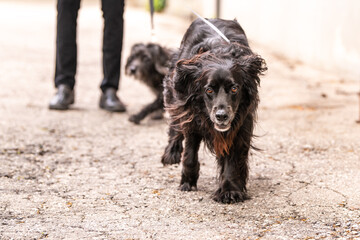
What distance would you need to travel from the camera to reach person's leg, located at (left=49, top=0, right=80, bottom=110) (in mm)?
5477

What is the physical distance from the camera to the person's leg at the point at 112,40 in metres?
5.53

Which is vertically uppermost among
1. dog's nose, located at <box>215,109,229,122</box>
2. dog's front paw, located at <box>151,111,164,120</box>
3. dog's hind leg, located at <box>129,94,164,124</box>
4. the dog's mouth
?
dog's nose, located at <box>215,109,229,122</box>

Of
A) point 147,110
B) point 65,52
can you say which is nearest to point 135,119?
point 147,110

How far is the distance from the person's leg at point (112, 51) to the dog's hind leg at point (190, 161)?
2.32 m

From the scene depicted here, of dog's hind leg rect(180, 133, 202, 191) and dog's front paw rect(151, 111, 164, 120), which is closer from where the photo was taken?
dog's hind leg rect(180, 133, 202, 191)

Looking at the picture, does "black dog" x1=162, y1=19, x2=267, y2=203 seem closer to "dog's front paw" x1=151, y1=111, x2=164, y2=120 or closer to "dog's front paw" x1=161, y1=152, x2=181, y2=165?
"dog's front paw" x1=161, y1=152, x2=181, y2=165

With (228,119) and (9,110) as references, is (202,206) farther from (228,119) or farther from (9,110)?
(9,110)

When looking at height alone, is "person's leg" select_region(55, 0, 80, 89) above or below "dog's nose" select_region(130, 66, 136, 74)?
above

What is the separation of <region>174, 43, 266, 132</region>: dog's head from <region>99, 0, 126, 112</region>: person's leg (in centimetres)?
232

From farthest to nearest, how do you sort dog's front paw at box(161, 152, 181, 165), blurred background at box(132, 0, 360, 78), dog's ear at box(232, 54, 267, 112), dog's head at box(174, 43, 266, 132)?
blurred background at box(132, 0, 360, 78) < dog's front paw at box(161, 152, 181, 165) < dog's ear at box(232, 54, 267, 112) < dog's head at box(174, 43, 266, 132)

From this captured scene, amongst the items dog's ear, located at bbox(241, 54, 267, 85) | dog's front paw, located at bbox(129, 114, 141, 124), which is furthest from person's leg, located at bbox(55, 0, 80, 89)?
dog's ear, located at bbox(241, 54, 267, 85)

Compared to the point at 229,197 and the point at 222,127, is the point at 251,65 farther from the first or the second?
the point at 229,197

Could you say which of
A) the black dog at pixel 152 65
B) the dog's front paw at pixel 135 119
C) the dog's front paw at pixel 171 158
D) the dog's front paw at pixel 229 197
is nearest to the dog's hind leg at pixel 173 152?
the dog's front paw at pixel 171 158

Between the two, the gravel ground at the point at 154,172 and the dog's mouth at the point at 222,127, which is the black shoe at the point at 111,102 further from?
the dog's mouth at the point at 222,127
